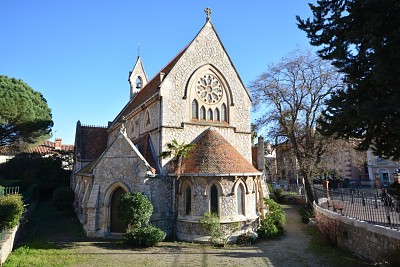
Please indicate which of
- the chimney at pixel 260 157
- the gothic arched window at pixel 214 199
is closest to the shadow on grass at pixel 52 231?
the gothic arched window at pixel 214 199

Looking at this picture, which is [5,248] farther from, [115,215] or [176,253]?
[176,253]

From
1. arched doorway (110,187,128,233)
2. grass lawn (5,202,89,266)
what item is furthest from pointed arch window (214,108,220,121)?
grass lawn (5,202,89,266)

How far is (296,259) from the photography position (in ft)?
39.2

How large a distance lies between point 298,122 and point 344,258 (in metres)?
14.3

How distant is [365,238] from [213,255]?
6602mm

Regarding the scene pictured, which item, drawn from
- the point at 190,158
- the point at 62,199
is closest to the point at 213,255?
the point at 190,158

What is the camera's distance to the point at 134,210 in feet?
46.7

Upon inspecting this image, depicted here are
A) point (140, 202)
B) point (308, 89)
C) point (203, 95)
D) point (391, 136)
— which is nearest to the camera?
point (391, 136)

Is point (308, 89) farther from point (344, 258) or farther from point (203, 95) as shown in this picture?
point (344, 258)

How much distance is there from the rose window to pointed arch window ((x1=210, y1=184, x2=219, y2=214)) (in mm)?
6538

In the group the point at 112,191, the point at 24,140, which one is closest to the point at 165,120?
the point at 112,191

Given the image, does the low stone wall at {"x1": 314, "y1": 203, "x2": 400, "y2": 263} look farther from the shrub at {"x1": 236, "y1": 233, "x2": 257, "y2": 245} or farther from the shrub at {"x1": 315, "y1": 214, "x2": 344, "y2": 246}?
the shrub at {"x1": 236, "y1": 233, "x2": 257, "y2": 245}

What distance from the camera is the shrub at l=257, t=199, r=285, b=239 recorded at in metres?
16.3

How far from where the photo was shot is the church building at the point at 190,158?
15.4 metres
